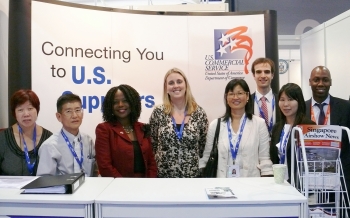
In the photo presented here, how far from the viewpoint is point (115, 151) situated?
2.53 metres

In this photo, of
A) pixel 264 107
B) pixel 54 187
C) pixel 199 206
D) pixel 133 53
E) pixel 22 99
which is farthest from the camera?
pixel 133 53

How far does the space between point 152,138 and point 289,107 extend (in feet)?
3.47

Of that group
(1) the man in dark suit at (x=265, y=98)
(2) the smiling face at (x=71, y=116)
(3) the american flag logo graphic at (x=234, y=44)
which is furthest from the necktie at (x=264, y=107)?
(2) the smiling face at (x=71, y=116)

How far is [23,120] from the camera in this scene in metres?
2.51

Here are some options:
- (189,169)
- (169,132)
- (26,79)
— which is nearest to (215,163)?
(189,169)

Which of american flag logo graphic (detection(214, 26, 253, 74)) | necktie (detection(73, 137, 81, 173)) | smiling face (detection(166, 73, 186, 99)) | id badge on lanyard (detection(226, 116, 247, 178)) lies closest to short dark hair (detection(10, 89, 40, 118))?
necktie (detection(73, 137, 81, 173))

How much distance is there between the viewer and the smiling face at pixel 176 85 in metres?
2.82

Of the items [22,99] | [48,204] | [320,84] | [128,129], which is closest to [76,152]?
[128,129]

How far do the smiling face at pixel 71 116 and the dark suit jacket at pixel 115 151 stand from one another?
175 mm

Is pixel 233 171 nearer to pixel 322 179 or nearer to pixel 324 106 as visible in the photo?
pixel 322 179

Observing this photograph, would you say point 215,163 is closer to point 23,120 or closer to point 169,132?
point 169,132

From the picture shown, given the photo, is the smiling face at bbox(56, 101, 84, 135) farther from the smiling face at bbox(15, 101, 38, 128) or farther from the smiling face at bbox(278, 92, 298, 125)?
the smiling face at bbox(278, 92, 298, 125)

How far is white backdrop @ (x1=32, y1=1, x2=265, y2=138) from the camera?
349cm

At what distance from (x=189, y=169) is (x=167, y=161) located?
179mm
